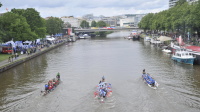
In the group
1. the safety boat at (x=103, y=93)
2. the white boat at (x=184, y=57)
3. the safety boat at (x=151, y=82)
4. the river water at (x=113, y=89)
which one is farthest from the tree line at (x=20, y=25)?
the white boat at (x=184, y=57)

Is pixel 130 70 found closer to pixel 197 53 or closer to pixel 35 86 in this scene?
pixel 197 53

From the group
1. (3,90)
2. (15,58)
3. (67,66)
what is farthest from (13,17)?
(3,90)

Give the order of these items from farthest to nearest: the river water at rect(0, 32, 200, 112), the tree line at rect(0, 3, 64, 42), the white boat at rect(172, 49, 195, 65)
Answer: the tree line at rect(0, 3, 64, 42) → the white boat at rect(172, 49, 195, 65) → the river water at rect(0, 32, 200, 112)

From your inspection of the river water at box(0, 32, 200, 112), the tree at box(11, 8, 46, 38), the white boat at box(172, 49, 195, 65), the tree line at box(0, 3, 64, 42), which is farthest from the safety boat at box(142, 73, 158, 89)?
the tree at box(11, 8, 46, 38)

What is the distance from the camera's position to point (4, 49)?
79.4 meters

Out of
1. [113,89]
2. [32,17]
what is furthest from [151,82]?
[32,17]

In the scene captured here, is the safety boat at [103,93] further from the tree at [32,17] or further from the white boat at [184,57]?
the tree at [32,17]

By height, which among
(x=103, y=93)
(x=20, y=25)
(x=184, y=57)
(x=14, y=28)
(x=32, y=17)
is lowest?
(x=103, y=93)

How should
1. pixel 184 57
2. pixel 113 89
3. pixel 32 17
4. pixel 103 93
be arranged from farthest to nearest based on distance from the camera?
pixel 32 17 → pixel 184 57 → pixel 113 89 → pixel 103 93

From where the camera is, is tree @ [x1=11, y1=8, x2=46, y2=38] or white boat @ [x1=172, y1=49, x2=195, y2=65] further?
tree @ [x1=11, y1=8, x2=46, y2=38]

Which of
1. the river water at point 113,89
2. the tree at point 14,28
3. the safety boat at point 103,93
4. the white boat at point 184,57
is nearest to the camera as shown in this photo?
the river water at point 113,89

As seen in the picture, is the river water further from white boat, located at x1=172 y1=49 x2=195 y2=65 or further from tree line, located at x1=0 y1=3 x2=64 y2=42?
tree line, located at x1=0 y1=3 x2=64 y2=42

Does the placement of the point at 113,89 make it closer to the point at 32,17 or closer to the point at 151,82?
the point at 151,82

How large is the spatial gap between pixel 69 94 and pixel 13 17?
5287 cm
